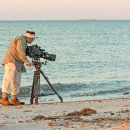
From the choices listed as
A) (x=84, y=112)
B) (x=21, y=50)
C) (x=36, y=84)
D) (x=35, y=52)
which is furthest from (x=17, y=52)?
(x=84, y=112)

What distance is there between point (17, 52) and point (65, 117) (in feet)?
7.34

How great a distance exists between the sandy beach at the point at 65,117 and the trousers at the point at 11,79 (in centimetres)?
47

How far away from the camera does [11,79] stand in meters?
9.16

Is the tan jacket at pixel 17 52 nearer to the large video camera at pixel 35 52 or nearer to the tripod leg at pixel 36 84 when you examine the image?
the large video camera at pixel 35 52

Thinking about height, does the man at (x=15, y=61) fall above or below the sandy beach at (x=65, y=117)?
above

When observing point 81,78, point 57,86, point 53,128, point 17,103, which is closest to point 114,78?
point 81,78

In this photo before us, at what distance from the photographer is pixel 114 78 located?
66.8 feet

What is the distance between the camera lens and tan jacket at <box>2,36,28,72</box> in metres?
8.82

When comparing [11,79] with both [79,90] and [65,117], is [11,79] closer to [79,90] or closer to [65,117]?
[65,117]

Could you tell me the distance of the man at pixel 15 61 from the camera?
888cm

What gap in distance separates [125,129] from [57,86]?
12.3 m

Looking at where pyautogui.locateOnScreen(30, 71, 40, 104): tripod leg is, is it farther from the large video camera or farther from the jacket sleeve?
the jacket sleeve

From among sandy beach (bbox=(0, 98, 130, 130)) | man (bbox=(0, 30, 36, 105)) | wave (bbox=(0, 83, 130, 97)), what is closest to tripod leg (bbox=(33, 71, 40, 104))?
man (bbox=(0, 30, 36, 105))

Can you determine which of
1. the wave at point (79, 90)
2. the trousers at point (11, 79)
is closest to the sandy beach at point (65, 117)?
the trousers at point (11, 79)
